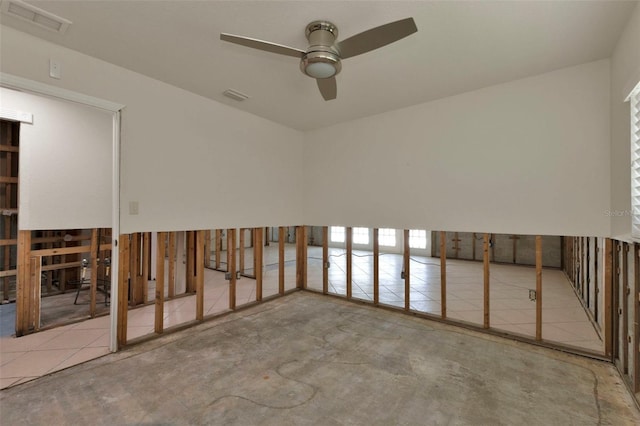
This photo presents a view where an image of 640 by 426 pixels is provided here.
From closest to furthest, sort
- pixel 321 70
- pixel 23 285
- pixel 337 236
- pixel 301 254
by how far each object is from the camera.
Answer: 1. pixel 321 70
2. pixel 23 285
3. pixel 301 254
4. pixel 337 236

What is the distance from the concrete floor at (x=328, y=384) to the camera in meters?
1.79

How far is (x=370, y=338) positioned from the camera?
2.96 meters

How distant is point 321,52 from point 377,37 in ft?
1.29

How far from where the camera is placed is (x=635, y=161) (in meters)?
1.89

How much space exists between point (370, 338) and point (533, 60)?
10.6 feet

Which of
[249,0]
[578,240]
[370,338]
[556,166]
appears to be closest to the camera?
[249,0]

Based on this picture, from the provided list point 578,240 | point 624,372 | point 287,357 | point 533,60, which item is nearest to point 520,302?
point 578,240

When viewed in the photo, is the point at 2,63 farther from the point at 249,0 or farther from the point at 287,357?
the point at 287,357

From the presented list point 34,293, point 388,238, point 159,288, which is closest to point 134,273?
point 34,293

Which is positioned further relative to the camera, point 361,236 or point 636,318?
point 361,236

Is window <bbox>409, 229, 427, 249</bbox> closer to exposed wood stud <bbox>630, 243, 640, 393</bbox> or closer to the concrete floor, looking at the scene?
the concrete floor

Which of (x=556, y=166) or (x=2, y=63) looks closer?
(x=2, y=63)

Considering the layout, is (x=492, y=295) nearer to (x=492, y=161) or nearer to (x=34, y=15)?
(x=492, y=161)

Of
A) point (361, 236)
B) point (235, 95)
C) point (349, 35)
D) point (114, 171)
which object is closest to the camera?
point (349, 35)
